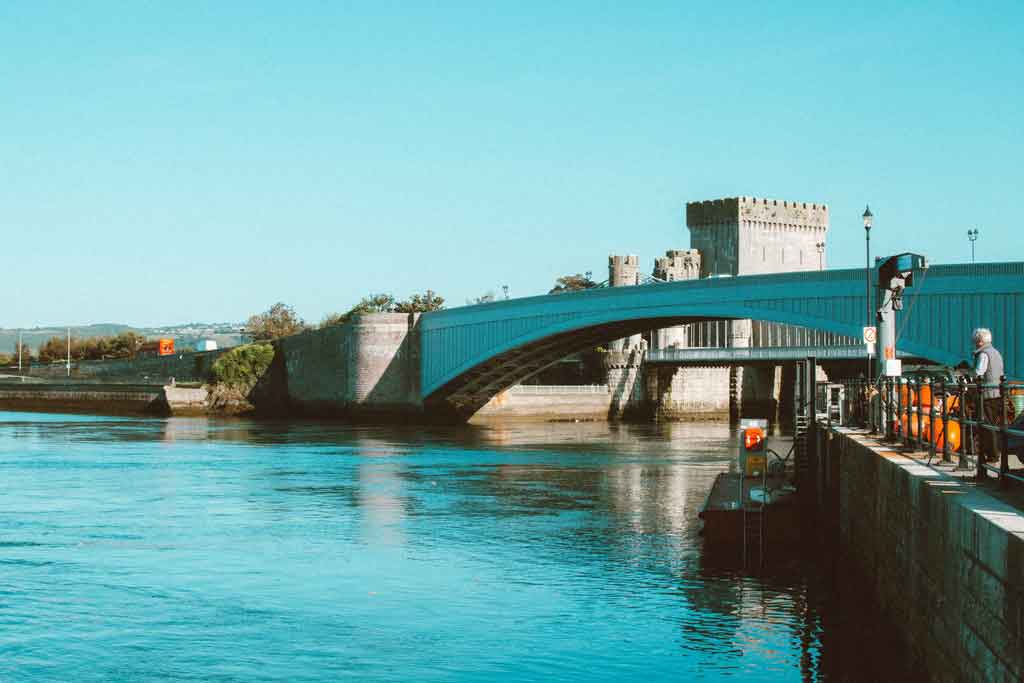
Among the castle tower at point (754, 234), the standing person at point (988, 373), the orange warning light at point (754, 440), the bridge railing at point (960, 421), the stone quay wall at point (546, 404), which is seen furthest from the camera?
the castle tower at point (754, 234)

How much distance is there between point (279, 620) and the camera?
16031 mm

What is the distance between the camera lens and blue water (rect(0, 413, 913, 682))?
1415 cm

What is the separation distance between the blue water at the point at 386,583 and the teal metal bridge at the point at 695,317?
34.2ft

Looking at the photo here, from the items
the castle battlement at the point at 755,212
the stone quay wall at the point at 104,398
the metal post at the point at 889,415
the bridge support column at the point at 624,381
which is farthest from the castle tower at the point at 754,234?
the metal post at the point at 889,415

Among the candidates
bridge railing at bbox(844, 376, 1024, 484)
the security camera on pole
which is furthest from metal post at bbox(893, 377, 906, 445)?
the security camera on pole

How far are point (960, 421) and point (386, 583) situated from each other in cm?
940

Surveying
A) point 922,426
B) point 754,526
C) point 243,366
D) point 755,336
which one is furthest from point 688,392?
point 922,426

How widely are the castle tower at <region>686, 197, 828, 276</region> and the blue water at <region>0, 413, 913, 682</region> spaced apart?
64.5 meters

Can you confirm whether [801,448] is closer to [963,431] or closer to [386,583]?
[386,583]

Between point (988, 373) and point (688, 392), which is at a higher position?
point (988, 373)

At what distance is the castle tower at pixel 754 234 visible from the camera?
98000mm

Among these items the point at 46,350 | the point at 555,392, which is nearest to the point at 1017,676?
the point at 555,392

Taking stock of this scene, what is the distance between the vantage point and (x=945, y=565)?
10.1 meters

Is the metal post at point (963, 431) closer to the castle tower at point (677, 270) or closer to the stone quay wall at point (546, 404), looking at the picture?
the stone quay wall at point (546, 404)
